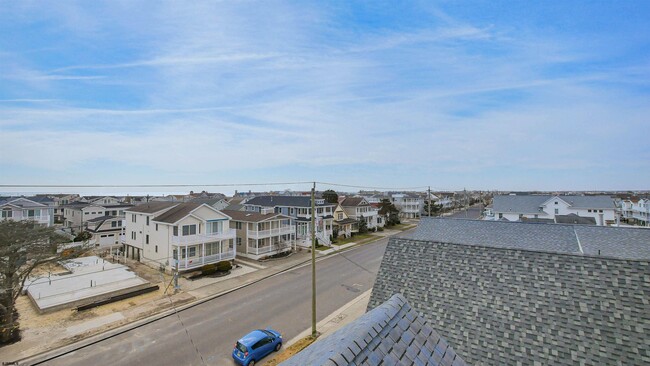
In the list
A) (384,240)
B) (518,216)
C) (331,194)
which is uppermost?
(331,194)

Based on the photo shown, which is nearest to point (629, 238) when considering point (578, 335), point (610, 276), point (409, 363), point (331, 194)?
point (610, 276)

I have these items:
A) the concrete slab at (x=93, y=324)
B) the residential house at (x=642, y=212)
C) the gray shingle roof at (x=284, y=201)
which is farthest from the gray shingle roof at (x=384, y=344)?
the residential house at (x=642, y=212)

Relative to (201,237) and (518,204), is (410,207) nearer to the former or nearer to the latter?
(518,204)

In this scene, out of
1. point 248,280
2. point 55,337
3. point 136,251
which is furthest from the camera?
point 136,251

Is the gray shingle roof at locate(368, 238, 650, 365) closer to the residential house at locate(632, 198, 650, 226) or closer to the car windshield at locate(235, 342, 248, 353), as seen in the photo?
the car windshield at locate(235, 342, 248, 353)

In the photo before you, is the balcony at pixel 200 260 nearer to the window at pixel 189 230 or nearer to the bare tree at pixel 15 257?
the window at pixel 189 230

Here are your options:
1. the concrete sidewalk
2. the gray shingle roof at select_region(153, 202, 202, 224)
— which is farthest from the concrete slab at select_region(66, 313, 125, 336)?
the concrete sidewalk

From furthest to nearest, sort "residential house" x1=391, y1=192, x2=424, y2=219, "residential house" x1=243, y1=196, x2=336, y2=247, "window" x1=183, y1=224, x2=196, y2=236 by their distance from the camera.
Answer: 1. "residential house" x1=391, y1=192, x2=424, y2=219
2. "residential house" x1=243, y1=196, x2=336, y2=247
3. "window" x1=183, y1=224, x2=196, y2=236

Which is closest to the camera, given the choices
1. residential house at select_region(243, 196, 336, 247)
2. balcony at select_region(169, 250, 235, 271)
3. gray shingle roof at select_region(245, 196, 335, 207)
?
balcony at select_region(169, 250, 235, 271)

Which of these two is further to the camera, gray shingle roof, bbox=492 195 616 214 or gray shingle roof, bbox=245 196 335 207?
gray shingle roof, bbox=492 195 616 214

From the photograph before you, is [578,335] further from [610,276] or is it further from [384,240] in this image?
[384,240]
